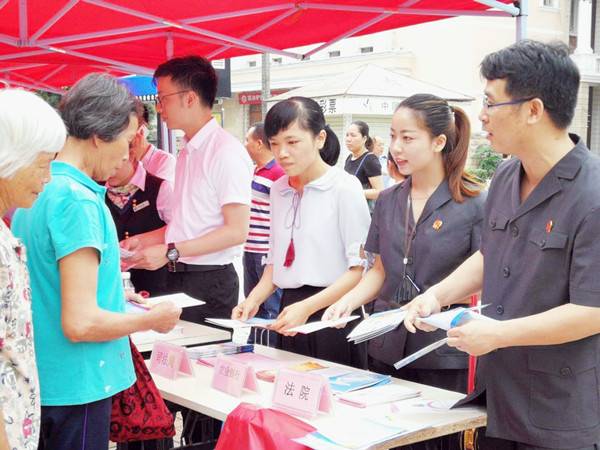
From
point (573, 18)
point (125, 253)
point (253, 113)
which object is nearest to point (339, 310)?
point (125, 253)

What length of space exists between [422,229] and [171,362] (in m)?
0.92

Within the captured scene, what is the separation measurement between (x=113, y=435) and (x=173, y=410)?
869 mm

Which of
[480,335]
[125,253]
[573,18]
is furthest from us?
[573,18]

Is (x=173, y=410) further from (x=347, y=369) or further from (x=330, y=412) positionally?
(x=330, y=412)

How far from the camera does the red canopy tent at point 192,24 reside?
383 centimetres

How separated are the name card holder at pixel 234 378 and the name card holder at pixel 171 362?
0.17 metres

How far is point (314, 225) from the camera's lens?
9.02 ft

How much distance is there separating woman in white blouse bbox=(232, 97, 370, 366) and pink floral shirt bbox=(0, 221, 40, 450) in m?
1.25

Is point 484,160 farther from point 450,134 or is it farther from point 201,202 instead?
point 450,134

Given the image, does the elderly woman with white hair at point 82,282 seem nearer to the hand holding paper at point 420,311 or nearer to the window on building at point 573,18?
the hand holding paper at point 420,311

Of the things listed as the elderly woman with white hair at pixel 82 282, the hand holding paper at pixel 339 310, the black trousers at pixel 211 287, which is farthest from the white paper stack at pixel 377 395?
the black trousers at pixel 211 287

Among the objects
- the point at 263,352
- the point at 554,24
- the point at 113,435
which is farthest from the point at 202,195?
the point at 554,24

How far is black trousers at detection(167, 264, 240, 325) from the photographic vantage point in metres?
3.27

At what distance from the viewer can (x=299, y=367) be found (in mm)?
2537
